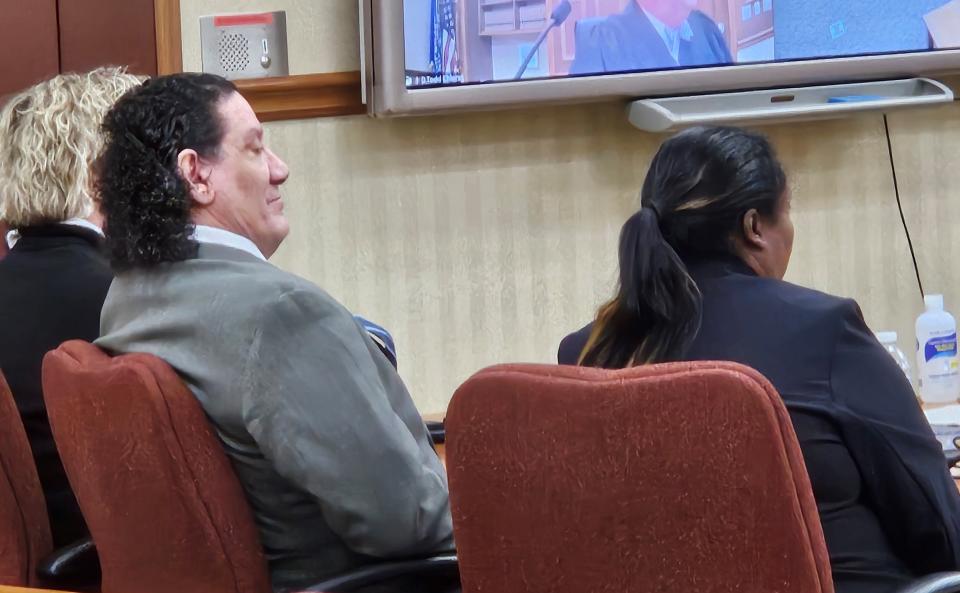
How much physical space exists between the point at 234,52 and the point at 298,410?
5.16 feet

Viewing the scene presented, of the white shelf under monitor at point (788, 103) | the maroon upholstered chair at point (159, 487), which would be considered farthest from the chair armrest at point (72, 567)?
the white shelf under monitor at point (788, 103)

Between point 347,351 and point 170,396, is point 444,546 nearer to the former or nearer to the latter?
point 347,351

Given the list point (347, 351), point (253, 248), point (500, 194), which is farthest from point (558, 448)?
point (500, 194)

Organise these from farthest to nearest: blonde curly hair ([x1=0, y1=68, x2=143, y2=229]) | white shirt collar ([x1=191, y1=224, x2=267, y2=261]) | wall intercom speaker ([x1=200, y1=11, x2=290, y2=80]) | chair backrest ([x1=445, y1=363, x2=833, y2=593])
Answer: wall intercom speaker ([x1=200, y1=11, x2=290, y2=80]), blonde curly hair ([x1=0, y1=68, x2=143, y2=229]), white shirt collar ([x1=191, y1=224, x2=267, y2=261]), chair backrest ([x1=445, y1=363, x2=833, y2=593])

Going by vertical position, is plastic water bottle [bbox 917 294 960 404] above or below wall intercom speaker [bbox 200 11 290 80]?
below

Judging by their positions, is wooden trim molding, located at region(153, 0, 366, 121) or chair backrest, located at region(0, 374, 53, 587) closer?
chair backrest, located at region(0, 374, 53, 587)

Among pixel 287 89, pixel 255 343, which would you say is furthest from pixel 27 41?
pixel 255 343

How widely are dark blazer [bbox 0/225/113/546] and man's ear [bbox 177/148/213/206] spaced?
1.51 feet

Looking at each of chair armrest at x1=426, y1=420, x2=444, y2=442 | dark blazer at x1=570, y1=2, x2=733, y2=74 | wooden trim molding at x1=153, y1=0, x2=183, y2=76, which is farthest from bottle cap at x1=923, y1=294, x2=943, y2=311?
wooden trim molding at x1=153, y1=0, x2=183, y2=76

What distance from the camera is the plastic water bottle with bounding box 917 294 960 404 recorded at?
2.74 m

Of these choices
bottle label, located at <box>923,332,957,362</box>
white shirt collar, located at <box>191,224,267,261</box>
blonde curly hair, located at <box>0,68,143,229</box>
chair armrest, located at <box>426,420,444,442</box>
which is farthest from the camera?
bottle label, located at <box>923,332,957,362</box>

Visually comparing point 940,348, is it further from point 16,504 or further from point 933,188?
point 16,504

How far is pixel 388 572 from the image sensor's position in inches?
62.6

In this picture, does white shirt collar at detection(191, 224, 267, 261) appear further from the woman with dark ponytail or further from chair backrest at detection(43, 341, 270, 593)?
the woman with dark ponytail
